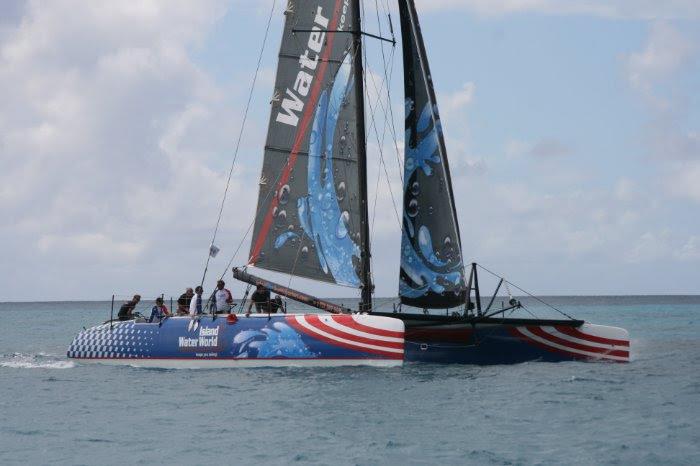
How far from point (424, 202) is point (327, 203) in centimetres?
230

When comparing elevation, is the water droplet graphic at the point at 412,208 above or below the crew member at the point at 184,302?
above

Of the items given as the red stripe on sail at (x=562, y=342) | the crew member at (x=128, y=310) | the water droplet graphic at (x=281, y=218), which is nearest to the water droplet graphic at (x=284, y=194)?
the water droplet graphic at (x=281, y=218)

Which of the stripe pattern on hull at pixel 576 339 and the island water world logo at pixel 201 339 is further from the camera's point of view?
the stripe pattern on hull at pixel 576 339

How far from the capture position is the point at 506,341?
23.2 metres

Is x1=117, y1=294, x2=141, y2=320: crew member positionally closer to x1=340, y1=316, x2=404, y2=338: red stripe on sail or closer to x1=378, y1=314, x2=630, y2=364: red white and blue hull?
x1=340, y1=316, x2=404, y2=338: red stripe on sail

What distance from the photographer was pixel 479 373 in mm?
22203

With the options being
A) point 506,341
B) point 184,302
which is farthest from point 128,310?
point 506,341

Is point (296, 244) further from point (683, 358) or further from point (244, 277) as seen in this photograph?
point (683, 358)

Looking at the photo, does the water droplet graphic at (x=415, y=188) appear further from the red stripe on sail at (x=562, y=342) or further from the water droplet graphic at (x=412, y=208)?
the red stripe on sail at (x=562, y=342)

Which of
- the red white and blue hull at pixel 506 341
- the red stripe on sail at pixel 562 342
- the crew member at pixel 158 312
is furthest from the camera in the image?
the crew member at pixel 158 312

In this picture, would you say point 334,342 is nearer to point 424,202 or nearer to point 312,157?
point 424,202

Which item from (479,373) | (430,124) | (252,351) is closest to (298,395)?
(252,351)

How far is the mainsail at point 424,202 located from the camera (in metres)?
23.5

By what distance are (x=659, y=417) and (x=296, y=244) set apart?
9.99m
